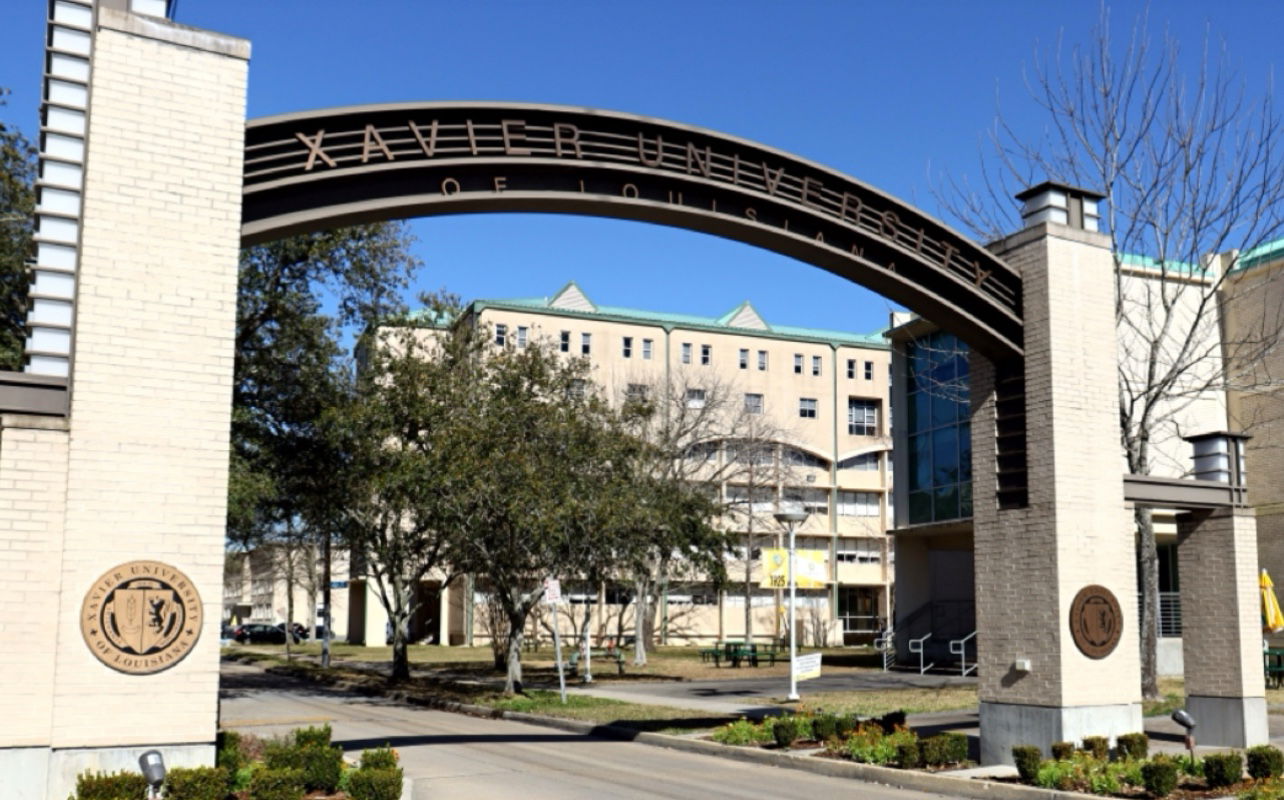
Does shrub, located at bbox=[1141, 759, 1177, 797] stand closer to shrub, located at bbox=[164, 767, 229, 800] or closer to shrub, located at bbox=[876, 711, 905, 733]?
shrub, located at bbox=[876, 711, 905, 733]

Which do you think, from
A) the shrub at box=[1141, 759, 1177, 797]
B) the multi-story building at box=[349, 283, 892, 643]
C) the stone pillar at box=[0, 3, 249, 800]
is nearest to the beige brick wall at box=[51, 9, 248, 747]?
the stone pillar at box=[0, 3, 249, 800]

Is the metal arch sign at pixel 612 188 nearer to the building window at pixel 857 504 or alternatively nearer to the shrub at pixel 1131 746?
the shrub at pixel 1131 746

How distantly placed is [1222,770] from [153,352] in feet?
36.5

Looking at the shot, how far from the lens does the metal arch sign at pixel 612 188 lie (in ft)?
38.5

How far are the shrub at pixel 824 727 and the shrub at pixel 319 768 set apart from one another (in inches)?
291

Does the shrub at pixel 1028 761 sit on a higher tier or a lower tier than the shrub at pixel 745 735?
higher

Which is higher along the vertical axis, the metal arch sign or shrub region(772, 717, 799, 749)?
the metal arch sign

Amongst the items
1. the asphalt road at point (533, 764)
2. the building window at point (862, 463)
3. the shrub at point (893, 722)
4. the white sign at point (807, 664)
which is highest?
the building window at point (862, 463)

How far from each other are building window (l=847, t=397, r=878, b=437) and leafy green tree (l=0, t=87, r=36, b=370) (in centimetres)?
5471

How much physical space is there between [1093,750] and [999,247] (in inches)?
253

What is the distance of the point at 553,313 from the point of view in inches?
2648

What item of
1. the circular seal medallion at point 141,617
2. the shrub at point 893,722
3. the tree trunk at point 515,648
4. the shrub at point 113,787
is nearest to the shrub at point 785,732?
the shrub at point 893,722

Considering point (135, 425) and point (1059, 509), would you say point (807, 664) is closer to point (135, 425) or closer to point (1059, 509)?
point (1059, 509)

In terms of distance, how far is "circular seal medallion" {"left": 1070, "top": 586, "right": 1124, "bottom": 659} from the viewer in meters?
14.5
